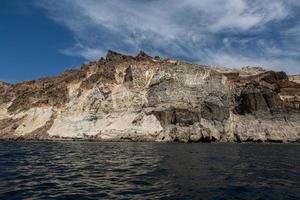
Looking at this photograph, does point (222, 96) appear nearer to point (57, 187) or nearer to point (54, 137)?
point (54, 137)

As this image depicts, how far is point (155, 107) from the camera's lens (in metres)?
92.1

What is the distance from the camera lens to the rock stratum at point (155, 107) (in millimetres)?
89250

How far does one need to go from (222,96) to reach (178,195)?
268 ft

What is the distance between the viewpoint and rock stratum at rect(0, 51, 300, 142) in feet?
293

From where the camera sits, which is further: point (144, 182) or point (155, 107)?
point (155, 107)

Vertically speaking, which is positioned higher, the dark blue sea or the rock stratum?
the rock stratum

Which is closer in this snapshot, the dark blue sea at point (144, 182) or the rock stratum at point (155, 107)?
the dark blue sea at point (144, 182)

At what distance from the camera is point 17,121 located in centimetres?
10650

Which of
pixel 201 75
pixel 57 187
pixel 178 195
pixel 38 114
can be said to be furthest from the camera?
pixel 38 114

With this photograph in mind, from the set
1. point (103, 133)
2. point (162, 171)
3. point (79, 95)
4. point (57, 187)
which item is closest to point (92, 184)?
point (57, 187)

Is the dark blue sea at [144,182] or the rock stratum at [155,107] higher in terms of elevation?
the rock stratum at [155,107]

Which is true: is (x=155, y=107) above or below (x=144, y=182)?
above

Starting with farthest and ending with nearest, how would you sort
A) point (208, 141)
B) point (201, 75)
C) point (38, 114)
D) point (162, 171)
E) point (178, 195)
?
point (38, 114), point (201, 75), point (208, 141), point (162, 171), point (178, 195)

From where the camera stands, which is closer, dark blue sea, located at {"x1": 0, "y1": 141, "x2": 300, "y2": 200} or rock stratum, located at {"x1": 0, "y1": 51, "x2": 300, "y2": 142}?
dark blue sea, located at {"x1": 0, "y1": 141, "x2": 300, "y2": 200}
